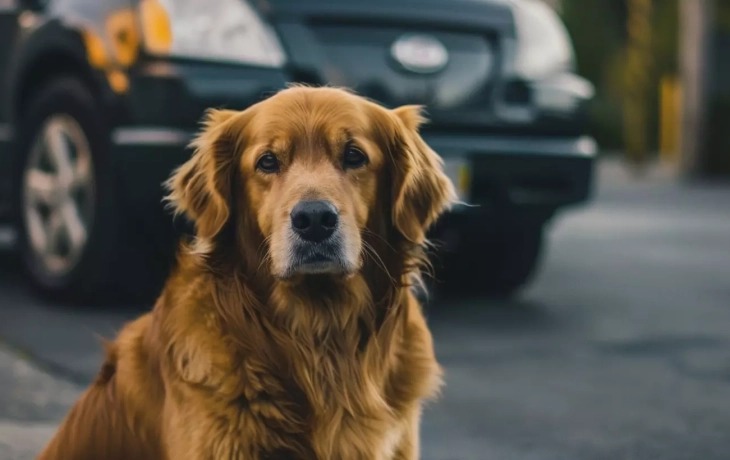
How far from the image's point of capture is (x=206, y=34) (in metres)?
5.22

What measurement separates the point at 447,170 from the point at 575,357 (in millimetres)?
1008

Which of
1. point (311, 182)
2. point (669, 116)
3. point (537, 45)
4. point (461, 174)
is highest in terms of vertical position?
point (311, 182)

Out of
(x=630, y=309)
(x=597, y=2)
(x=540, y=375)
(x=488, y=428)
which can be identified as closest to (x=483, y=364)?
(x=540, y=375)

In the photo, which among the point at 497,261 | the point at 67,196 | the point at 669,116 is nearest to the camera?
the point at 67,196

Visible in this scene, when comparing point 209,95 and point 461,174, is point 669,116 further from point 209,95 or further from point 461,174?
point 209,95

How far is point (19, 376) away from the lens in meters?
4.46

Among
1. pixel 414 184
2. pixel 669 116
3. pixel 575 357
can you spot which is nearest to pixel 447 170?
pixel 575 357

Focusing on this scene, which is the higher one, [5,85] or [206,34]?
[206,34]

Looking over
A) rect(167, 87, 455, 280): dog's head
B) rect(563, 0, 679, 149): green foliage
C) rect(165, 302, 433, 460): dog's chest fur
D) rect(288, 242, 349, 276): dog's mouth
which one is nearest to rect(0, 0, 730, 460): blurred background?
rect(165, 302, 433, 460): dog's chest fur

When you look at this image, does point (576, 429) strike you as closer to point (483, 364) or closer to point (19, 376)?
point (483, 364)

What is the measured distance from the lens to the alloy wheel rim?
18.2ft

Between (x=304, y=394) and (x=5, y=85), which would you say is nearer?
(x=304, y=394)

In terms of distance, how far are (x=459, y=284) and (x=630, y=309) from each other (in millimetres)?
974

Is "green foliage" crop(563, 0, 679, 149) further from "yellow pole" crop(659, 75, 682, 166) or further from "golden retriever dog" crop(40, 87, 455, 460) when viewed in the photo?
"golden retriever dog" crop(40, 87, 455, 460)
